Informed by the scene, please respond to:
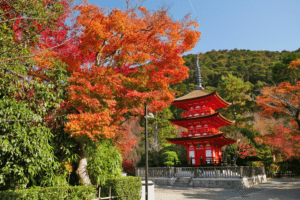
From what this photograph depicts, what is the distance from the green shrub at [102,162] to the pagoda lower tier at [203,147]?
1242 cm

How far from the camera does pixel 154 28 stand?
10.0 m

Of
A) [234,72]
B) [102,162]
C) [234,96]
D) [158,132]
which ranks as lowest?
[102,162]

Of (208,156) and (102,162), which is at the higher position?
(102,162)

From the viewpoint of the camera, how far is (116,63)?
10.6 m

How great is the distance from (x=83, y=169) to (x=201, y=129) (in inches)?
618

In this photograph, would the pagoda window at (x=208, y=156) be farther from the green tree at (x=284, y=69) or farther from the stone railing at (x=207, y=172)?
the green tree at (x=284, y=69)

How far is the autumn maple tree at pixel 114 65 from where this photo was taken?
815 cm

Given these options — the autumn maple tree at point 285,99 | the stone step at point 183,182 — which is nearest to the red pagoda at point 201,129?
the stone step at point 183,182

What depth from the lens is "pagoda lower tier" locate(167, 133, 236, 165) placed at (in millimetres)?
20781

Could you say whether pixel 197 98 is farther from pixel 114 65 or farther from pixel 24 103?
pixel 24 103

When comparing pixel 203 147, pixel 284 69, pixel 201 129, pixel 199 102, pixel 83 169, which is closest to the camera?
pixel 83 169

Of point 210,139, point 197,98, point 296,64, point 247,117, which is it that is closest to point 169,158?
point 210,139

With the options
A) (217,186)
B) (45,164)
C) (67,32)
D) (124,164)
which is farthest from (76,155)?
(124,164)

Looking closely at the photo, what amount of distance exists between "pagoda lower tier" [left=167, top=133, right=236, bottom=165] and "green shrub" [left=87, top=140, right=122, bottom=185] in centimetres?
1242
